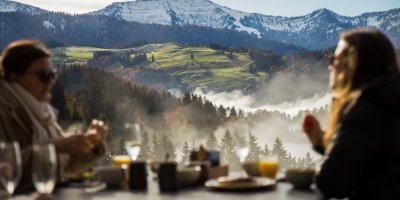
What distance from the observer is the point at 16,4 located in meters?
163

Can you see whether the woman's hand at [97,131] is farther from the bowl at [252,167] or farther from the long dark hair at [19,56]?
the bowl at [252,167]

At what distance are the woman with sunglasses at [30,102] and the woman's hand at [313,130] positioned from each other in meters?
1.01

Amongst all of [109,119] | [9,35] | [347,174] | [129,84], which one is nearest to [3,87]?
[347,174]

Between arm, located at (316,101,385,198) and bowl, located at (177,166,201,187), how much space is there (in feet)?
2.58

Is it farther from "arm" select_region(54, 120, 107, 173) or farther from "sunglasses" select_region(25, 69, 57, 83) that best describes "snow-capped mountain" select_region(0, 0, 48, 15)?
"arm" select_region(54, 120, 107, 173)

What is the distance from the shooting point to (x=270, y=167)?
8.93 ft

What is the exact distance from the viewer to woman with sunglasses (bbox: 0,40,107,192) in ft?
9.18

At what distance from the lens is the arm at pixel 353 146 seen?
189 centimetres

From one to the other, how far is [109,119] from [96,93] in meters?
1.68

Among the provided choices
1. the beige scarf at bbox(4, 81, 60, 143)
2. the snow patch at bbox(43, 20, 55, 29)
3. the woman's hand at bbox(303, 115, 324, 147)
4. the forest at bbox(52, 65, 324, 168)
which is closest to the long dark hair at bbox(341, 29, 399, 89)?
the woman's hand at bbox(303, 115, 324, 147)

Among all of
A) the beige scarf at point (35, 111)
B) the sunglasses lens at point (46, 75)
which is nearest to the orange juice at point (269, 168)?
the beige scarf at point (35, 111)

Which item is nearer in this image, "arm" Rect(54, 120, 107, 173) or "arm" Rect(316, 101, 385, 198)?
"arm" Rect(316, 101, 385, 198)

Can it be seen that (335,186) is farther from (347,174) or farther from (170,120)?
(170,120)

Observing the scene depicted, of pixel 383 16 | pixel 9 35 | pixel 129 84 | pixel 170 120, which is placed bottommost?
pixel 170 120
